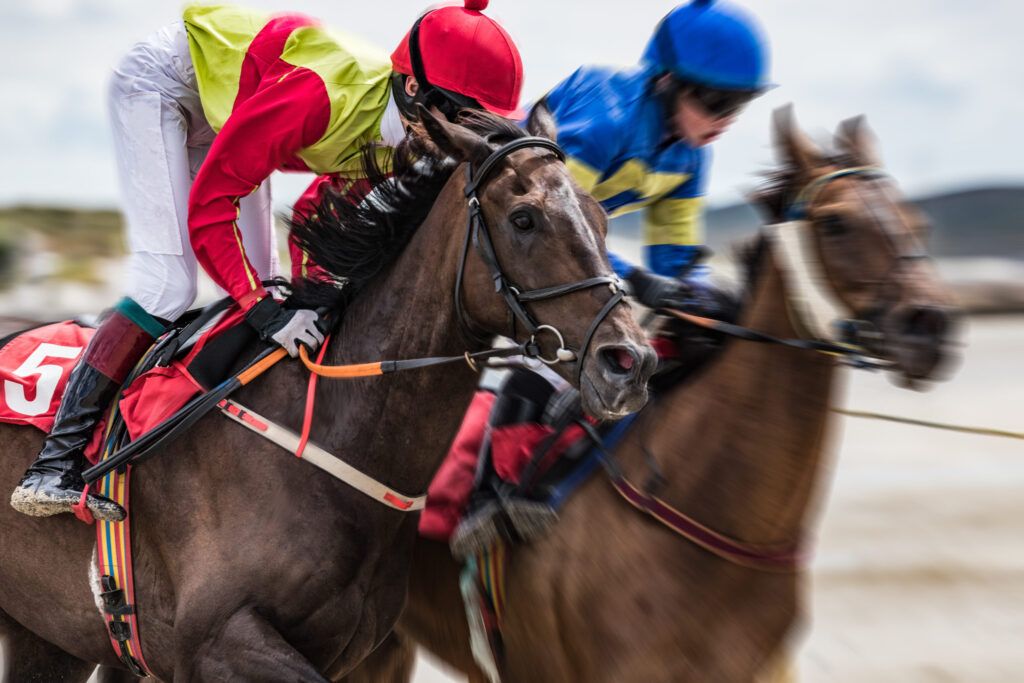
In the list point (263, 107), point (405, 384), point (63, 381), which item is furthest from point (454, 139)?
point (63, 381)

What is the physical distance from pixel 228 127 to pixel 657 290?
1.26 m

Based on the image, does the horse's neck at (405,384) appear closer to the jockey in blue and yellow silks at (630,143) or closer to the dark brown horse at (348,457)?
the dark brown horse at (348,457)

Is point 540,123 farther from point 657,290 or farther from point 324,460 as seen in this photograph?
point 324,460

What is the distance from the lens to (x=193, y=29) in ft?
10.7

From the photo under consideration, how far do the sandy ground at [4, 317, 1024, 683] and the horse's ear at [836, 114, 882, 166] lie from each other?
0.70 metres

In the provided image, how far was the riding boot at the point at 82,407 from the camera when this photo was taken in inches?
119

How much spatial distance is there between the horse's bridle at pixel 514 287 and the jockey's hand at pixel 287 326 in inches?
17.9

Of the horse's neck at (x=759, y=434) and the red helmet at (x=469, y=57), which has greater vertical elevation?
the red helmet at (x=469, y=57)

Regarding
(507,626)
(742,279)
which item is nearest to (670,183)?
(742,279)

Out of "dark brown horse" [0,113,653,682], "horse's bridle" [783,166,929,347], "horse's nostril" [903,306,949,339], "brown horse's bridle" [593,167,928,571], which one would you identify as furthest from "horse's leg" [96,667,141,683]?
"horse's nostril" [903,306,949,339]

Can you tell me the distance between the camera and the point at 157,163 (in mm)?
3195

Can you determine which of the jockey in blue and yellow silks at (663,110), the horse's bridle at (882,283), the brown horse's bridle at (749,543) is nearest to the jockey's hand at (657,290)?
the jockey in blue and yellow silks at (663,110)

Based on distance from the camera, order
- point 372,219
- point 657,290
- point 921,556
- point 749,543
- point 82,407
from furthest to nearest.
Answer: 1. point 921,556
2. point 657,290
3. point 82,407
4. point 372,219
5. point 749,543

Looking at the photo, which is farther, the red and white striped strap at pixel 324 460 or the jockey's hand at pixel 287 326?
the jockey's hand at pixel 287 326
